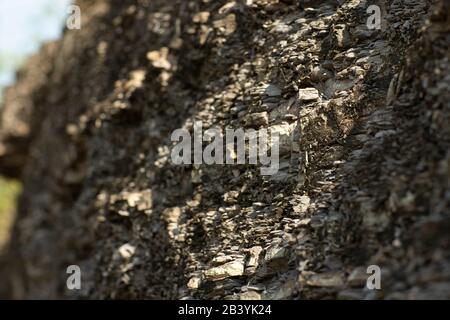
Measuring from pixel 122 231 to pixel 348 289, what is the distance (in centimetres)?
549

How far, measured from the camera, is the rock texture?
5.47 meters

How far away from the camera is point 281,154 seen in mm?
7715

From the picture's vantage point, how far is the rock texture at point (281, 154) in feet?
17.9

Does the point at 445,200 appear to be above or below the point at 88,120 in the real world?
below

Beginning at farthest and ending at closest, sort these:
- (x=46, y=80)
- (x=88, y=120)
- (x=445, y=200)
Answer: (x=46, y=80)
(x=88, y=120)
(x=445, y=200)

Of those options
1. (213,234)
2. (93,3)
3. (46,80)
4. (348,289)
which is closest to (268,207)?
(213,234)

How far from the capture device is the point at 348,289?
18.1ft

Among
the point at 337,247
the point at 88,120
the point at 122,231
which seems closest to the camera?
the point at 337,247
